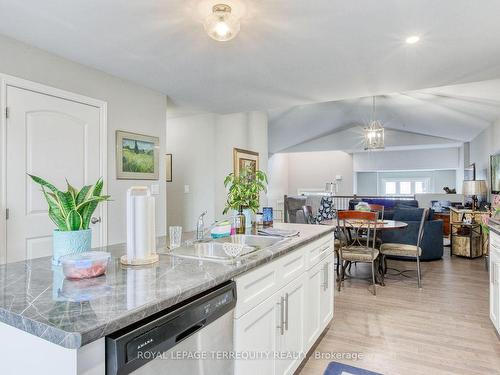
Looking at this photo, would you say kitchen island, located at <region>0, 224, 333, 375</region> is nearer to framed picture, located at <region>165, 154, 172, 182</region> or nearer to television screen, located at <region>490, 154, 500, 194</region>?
framed picture, located at <region>165, 154, 172, 182</region>

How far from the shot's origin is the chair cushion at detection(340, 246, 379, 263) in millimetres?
3529

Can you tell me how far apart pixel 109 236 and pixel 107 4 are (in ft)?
6.84

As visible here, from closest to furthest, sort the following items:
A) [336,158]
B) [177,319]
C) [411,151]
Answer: [177,319] < [411,151] < [336,158]

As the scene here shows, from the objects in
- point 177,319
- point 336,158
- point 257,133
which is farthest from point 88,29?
point 336,158

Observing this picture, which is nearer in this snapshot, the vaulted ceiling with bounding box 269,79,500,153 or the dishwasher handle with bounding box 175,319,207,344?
the dishwasher handle with bounding box 175,319,207,344

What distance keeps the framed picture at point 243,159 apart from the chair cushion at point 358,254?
6.09 feet

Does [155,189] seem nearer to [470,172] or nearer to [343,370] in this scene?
[343,370]

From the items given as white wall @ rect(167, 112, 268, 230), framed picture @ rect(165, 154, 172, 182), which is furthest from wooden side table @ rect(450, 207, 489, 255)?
framed picture @ rect(165, 154, 172, 182)

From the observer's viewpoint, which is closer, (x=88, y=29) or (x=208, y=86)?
(x=88, y=29)

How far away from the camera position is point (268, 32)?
2.24m

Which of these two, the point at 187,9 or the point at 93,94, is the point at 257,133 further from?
the point at 187,9

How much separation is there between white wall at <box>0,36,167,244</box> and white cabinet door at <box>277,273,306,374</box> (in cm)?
210

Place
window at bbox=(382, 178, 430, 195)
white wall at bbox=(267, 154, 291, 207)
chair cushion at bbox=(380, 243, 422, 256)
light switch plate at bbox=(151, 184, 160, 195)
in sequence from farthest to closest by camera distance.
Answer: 1. window at bbox=(382, 178, 430, 195)
2. white wall at bbox=(267, 154, 291, 207)
3. chair cushion at bbox=(380, 243, 422, 256)
4. light switch plate at bbox=(151, 184, 160, 195)

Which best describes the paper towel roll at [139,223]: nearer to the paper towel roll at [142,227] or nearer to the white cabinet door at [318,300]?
the paper towel roll at [142,227]
